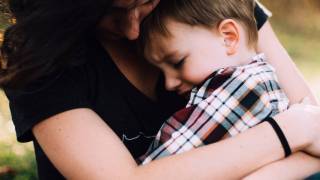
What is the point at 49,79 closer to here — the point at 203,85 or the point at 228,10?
the point at 203,85

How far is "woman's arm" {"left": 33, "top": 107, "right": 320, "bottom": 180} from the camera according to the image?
5.18 feet

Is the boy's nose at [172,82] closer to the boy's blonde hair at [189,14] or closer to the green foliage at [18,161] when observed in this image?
the boy's blonde hair at [189,14]

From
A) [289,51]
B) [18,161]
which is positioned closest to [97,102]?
Result: [18,161]

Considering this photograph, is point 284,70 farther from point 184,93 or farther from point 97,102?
point 97,102

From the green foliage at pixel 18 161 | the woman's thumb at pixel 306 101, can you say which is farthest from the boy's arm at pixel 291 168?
the green foliage at pixel 18 161

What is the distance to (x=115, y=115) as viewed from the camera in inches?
72.2

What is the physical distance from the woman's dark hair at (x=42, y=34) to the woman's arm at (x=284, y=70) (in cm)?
77

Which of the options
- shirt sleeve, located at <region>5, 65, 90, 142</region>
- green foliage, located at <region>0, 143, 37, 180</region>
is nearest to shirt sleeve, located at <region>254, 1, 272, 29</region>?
shirt sleeve, located at <region>5, 65, 90, 142</region>

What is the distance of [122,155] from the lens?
1618 mm

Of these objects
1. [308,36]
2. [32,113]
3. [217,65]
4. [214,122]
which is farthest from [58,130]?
[308,36]

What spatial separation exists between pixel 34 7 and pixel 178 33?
0.52 meters

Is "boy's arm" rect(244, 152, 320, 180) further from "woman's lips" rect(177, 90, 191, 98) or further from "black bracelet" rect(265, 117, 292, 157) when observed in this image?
"woman's lips" rect(177, 90, 191, 98)

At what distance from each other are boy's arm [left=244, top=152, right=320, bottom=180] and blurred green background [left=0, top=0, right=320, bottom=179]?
2020 mm

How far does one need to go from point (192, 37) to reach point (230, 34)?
125mm
